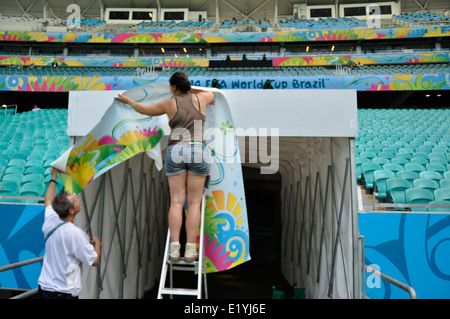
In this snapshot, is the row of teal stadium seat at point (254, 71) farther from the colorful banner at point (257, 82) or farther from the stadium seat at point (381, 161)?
the stadium seat at point (381, 161)

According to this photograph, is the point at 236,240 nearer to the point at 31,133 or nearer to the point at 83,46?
the point at 31,133

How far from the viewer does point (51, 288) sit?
1.90 meters

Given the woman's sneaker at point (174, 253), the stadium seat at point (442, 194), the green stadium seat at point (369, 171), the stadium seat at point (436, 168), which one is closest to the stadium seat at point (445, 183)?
the stadium seat at point (442, 194)

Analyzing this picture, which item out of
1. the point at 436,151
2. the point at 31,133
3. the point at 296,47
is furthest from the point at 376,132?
the point at 296,47

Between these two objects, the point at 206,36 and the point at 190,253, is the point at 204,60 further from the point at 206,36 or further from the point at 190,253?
the point at 190,253

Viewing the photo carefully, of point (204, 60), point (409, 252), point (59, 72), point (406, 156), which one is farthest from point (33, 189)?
point (204, 60)

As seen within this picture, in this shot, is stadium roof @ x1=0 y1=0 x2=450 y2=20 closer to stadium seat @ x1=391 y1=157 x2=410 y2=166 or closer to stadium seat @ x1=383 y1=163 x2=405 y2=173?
stadium seat @ x1=391 y1=157 x2=410 y2=166

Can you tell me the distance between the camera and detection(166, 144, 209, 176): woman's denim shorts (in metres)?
2.26

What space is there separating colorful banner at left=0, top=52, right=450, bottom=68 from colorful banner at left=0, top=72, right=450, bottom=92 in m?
3.18

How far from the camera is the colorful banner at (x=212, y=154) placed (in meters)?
2.56

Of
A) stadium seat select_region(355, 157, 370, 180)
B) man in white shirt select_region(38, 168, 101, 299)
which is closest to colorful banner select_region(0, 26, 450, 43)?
stadium seat select_region(355, 157, 370, 180)

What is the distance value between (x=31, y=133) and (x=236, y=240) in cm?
942

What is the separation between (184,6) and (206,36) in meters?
6.91
